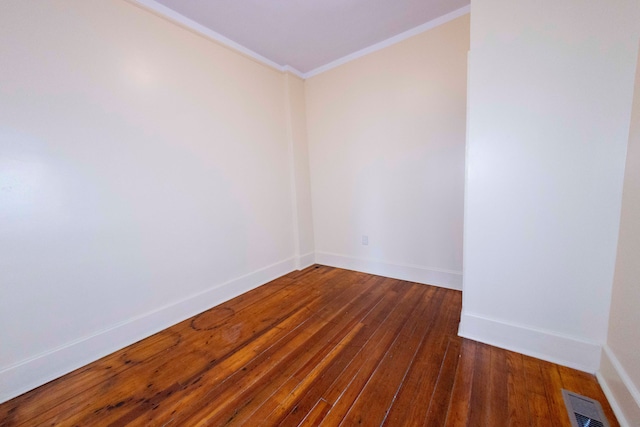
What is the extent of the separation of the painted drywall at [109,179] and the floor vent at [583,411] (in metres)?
2.51

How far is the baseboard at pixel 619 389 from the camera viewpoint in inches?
39.8

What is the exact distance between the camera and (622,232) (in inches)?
47.7

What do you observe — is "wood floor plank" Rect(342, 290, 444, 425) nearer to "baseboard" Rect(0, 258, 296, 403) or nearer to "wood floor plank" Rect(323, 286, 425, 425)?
"wood floor plank" Rect(323, 286, 425, 425)

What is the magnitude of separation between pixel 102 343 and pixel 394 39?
370 centimetres

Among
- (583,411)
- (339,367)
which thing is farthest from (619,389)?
(339,367)

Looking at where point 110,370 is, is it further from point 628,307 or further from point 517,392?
point 628,307

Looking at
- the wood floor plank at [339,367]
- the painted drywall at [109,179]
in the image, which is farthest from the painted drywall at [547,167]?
the painted drywall at [109,179]

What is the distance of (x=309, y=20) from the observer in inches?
85.4

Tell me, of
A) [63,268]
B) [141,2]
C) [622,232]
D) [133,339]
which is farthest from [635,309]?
[141,2]

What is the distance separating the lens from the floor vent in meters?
1.06

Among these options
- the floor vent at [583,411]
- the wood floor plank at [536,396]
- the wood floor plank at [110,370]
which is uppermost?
the floor vent at [583,411]

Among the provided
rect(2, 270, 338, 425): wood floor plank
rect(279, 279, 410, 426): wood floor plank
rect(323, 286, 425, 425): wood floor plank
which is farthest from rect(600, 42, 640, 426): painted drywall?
rect(2, 270, 338, 425): wood floor plank

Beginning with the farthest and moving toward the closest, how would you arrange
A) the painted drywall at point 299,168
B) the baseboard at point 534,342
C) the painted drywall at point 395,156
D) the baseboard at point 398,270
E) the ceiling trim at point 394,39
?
the painted drywall at point 299,168 < the baseboard at point 398,270 < the painted drywall at point 395,156 < the ceiling trim at point 394,39 < the baseboard at point 534,342

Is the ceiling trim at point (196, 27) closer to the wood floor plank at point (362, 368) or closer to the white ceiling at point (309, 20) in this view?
the white ceiling at point (309, 20)
